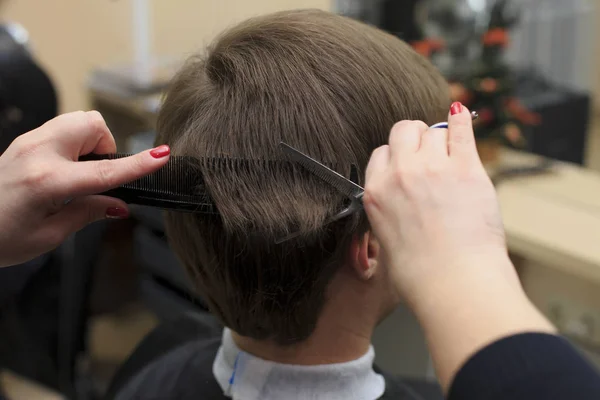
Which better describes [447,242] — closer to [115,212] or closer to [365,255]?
[365,255]

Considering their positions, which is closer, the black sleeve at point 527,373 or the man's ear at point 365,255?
the black sleeve at point 527,373

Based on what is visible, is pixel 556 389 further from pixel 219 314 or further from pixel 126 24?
pixel 126 24

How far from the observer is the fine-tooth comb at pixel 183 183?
67 centimetres

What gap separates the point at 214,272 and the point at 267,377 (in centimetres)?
Answer: 15

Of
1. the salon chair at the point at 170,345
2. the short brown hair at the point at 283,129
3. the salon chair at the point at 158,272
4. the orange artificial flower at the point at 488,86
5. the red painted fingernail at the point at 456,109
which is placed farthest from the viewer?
the salon chair at the point at 158,272

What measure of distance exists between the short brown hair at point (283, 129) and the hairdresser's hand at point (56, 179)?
0.30 ft

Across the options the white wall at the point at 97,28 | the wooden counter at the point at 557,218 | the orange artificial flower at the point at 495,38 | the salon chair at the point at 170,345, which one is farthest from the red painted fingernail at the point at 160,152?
the white wall at the point at 97,28

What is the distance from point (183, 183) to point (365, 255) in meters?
0.23

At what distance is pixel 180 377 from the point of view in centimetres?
95

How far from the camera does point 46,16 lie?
81.9 inches

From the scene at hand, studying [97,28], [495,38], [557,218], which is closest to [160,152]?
[557,218]

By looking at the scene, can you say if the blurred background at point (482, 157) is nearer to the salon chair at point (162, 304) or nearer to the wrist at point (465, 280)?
the salon chair at point (162, 304)

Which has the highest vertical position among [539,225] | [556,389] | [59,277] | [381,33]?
[381,33]

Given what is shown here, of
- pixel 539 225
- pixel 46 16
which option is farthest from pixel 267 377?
pixel 46 16
